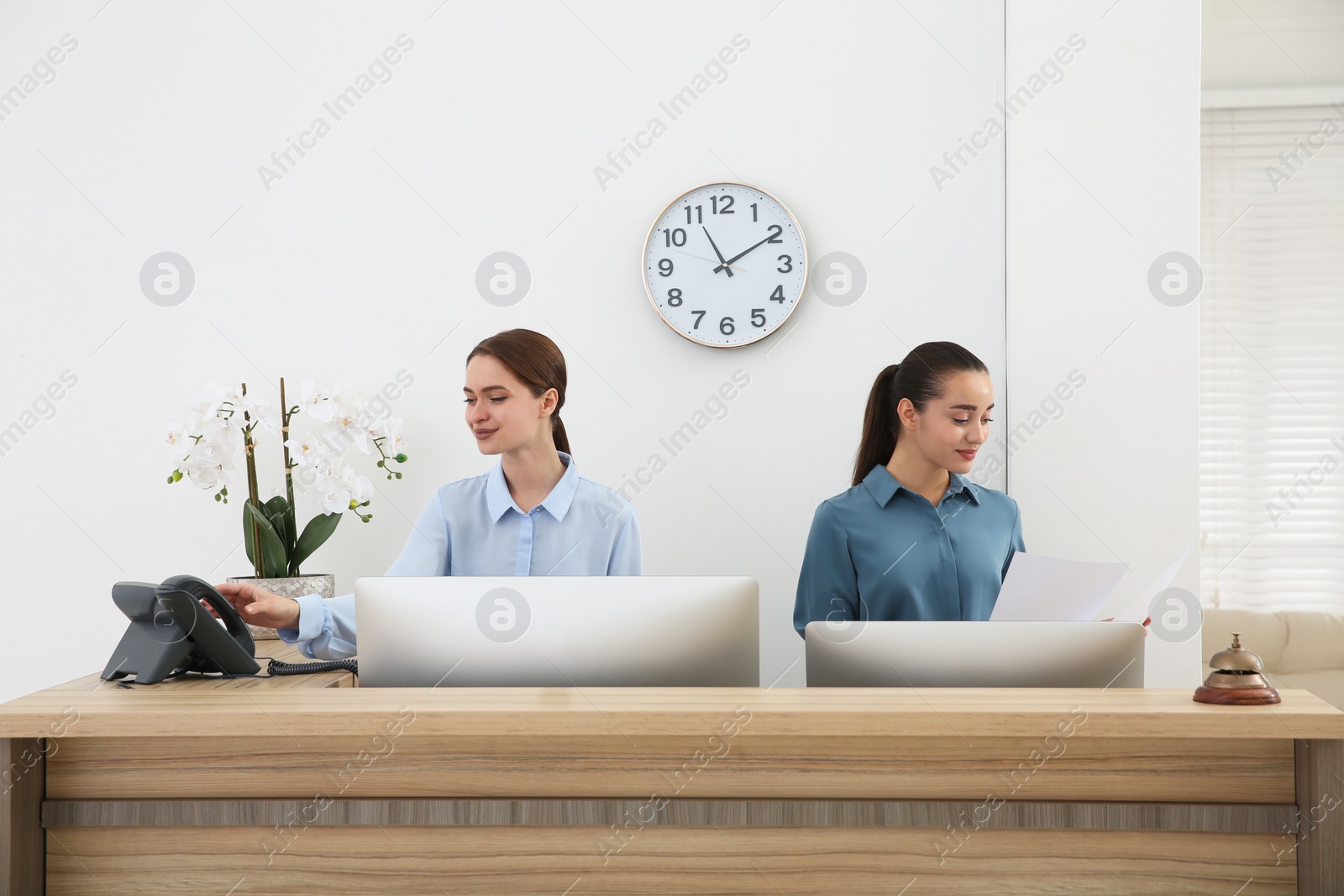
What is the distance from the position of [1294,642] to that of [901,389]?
193cm

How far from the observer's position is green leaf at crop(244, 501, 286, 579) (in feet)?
8.23

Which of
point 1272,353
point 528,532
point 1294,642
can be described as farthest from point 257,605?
point 1272,353

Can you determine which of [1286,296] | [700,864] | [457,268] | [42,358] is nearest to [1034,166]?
[1286,296]

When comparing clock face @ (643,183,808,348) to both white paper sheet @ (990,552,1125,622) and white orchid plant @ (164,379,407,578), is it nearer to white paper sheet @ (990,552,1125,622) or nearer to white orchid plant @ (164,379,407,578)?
white orchid plant @ (164,379,407,578)

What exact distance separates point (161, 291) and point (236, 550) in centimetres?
83

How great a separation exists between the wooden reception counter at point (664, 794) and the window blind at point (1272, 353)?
2596 millimetres

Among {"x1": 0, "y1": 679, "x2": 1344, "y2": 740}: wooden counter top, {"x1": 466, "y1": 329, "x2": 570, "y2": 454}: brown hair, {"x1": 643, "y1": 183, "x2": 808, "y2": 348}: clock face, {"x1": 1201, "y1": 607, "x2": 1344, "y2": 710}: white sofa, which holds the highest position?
{"x1": 643, "y1": 183, "x2": 808, "y2": 348}: clock face

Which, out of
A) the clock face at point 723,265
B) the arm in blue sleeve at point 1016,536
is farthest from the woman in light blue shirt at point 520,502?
the arm in blue sleeve at point 1016,536

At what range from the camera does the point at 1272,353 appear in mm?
3391

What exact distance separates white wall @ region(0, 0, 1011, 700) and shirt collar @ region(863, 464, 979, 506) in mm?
513

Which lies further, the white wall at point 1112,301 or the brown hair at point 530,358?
the white wall at point 1112,301

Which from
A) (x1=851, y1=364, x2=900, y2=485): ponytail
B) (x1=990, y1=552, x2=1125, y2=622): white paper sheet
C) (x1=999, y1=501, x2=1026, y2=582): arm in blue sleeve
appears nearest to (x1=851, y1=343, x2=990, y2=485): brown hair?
(x1=851, y1=364, x2=900, y2=485): ponytail

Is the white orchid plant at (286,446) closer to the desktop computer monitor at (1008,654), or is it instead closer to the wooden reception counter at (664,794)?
the wooden reception counter at (664,794)

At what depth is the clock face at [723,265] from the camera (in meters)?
2.79
